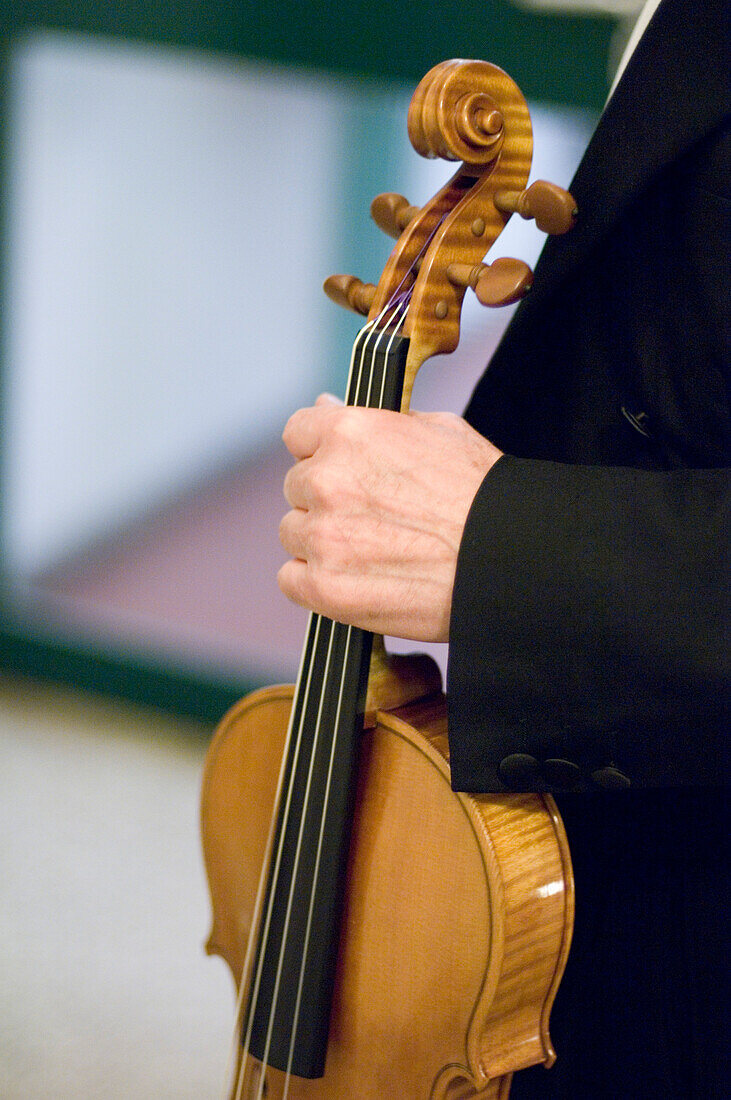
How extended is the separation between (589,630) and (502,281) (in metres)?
0.25

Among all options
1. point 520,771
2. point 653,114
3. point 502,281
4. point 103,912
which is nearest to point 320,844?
point 520,771

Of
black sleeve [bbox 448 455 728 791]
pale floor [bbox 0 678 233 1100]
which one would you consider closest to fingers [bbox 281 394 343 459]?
black sleeve [bbox 448 455 728 791]

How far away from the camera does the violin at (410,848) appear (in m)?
0.66

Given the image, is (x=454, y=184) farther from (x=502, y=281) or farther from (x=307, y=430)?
(x=307, y=430)

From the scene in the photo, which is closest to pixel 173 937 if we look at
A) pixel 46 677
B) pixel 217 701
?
pixel 217 701

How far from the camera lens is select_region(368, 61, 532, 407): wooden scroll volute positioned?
2.22ft

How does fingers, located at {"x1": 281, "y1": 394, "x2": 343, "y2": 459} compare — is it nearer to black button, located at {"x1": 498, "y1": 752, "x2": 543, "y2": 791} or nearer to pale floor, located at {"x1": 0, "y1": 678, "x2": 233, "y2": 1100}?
black button, located at {"x1": 498, "y1": 752, "x2": 543, "y2": 791}

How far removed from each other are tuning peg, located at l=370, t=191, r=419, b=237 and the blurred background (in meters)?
1.32

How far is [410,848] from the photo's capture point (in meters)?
0.70

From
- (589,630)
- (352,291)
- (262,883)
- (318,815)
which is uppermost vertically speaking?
(352,291)

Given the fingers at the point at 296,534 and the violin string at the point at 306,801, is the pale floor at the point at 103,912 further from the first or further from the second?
the fingers at the point at 296,534

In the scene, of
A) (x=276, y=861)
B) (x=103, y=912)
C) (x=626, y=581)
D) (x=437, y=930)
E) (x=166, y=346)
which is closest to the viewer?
(x=626, y=581)

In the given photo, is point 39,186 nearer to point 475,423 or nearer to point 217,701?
point 217,701

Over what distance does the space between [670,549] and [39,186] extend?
8.99 ft
